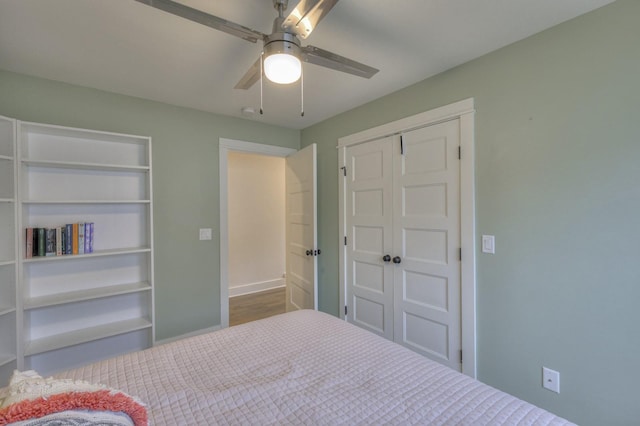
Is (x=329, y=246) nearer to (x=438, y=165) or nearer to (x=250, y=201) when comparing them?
(x=438, y=165)

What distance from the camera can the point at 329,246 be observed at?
3.00 m

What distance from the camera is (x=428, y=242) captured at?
2113 millimetres

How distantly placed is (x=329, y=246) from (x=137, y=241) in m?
1.79

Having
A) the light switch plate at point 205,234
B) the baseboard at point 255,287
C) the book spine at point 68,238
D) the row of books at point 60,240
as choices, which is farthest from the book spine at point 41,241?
the baseboard at point 255,287

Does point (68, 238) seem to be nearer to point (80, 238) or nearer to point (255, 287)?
point (80, 238)

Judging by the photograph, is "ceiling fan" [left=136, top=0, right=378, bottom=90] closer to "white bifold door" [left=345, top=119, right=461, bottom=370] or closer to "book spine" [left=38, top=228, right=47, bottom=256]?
"white bifold door" [left=345, top=119, right=461, bottom=370]

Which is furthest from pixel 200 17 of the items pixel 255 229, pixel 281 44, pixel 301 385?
pixel 255 229

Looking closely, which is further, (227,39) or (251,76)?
(227,39)

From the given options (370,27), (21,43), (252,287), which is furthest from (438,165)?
(252,287)

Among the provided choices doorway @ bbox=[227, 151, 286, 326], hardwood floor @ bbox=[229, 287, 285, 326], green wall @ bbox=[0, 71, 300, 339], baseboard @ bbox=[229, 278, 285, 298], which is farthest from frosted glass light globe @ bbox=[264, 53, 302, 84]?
baseboard @ bbox=[229, 278, 285, 298]

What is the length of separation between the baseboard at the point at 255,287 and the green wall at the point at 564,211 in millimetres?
3399

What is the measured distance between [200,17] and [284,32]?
326 millimetres

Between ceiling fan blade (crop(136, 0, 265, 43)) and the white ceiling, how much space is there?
0.29 meters

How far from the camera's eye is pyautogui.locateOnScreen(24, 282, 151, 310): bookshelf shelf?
1.91m
